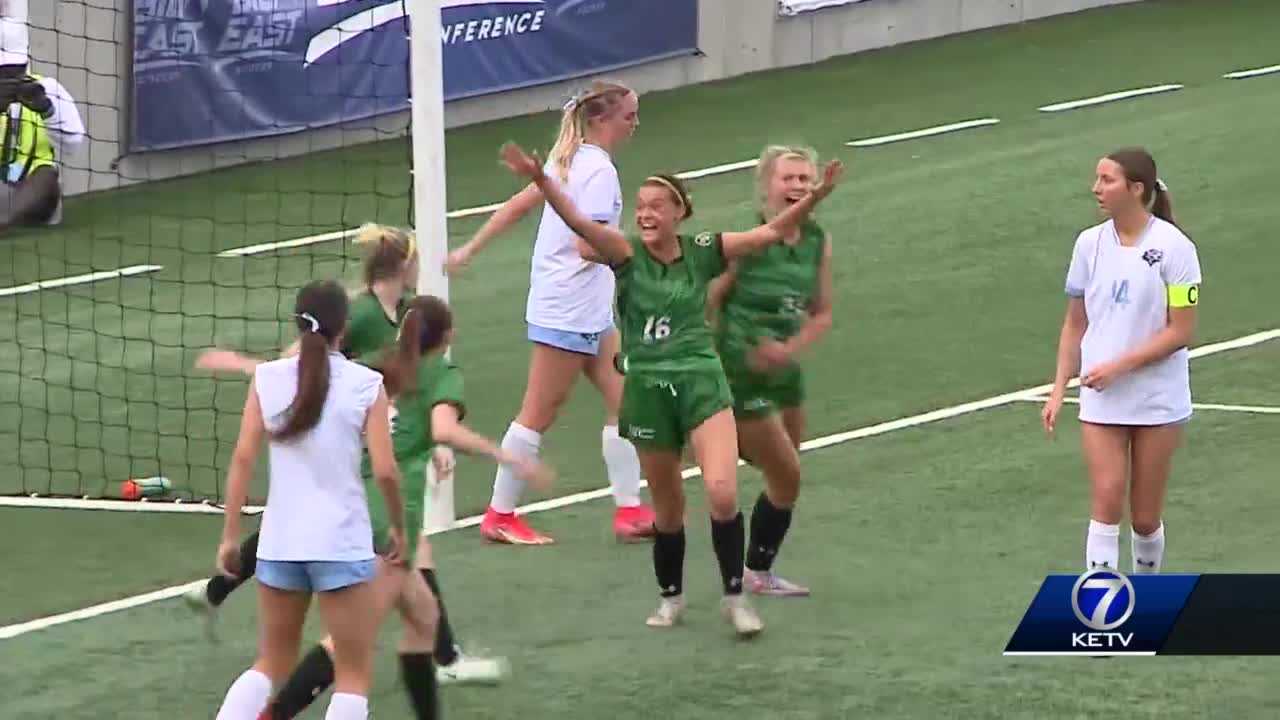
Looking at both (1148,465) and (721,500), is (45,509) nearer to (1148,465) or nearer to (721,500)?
(721,500)

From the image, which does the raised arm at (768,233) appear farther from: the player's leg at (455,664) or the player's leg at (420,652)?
the player's leg at (420,652)

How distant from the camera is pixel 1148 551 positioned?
10.1 meters

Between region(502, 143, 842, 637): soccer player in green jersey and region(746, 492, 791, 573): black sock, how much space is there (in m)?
0.59

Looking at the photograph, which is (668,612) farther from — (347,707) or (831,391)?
(831,391)

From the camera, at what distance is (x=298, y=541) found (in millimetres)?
Result: 8102

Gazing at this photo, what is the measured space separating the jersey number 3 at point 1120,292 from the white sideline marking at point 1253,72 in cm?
1566

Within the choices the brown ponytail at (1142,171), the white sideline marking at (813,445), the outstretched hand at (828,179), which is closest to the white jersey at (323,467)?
the outstretched hand at (828,179)

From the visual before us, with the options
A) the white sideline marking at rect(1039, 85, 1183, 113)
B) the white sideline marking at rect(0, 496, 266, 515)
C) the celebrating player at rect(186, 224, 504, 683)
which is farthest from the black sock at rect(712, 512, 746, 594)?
the white sideline marking at rect(1039, 85, 1183, 113)

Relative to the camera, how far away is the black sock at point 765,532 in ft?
35.6

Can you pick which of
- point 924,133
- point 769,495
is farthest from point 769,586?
point 924,133

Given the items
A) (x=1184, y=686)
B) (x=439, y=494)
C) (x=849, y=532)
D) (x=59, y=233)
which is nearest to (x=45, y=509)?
(x=439, y=494)

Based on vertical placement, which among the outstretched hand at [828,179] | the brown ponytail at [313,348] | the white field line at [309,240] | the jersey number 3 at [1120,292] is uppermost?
the outstretched hand at [828,179]

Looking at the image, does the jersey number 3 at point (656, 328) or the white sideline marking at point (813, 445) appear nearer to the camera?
the jersey number 3 at point (656, 328)

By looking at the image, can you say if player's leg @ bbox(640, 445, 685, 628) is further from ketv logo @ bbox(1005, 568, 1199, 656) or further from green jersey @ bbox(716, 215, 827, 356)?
ketv logo @ bbox(1005, 568, 1199, 656)
